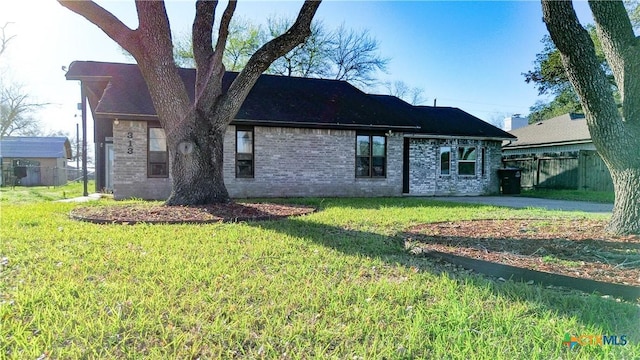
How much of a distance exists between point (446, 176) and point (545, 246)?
10.8m

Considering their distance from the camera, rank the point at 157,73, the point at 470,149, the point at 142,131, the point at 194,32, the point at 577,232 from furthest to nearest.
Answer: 1. the point at 470,149
2. the point at 142,131
3. the point at 194,32
4. the point at 157,73
5. the point at 577,232

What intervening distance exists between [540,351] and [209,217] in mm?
5826

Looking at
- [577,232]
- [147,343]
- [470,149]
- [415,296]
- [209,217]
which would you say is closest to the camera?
[147,343]

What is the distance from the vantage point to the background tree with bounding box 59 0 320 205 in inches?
309

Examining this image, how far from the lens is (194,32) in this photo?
860cm

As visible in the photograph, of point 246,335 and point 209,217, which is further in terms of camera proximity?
point 209,217

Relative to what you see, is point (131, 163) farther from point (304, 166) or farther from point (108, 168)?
point (304, 166)

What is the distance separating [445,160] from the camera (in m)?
15.4

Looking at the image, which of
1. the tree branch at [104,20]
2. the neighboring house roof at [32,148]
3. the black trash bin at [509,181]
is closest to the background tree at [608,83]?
the tree branch at [104,20]

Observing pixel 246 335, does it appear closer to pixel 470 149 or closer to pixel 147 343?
pixel 147 343

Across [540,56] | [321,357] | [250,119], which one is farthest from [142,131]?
[540,56]

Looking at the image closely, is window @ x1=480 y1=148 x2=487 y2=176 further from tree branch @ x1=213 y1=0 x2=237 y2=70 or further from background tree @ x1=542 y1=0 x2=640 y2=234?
tree branch @ x1=213 y1=0 x2=237 y2=70

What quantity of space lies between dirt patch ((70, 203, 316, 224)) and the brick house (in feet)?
13.5

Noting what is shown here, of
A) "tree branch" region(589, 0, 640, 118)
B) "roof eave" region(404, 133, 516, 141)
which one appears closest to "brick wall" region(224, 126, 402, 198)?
"roof eave" region(404, 133, 516, 141)
